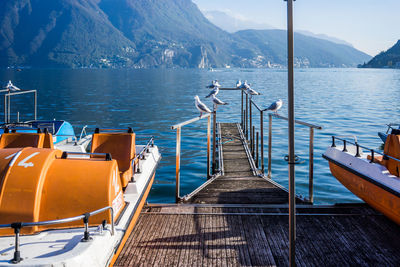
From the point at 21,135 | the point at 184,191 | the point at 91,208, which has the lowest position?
the point at 184,191

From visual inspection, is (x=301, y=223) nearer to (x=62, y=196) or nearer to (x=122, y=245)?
(x=122, y=245)

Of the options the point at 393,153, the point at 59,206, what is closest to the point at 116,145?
the point at 59,206

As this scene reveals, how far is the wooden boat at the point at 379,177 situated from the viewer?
19.7 ft

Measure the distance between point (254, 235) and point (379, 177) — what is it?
261 cm

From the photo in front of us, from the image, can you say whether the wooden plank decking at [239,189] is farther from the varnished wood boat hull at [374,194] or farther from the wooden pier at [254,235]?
the varnished wood boat hull at [374,194]

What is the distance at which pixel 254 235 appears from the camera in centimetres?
554

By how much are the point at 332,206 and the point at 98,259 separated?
4.34m

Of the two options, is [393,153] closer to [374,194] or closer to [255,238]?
[374,194]

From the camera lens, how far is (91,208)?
179 inches

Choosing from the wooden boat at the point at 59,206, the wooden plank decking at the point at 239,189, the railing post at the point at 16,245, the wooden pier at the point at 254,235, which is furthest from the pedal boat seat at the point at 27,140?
the railing post at the point at 16,245

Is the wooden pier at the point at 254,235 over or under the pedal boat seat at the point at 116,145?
under

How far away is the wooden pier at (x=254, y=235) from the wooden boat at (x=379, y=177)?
260 millimetres

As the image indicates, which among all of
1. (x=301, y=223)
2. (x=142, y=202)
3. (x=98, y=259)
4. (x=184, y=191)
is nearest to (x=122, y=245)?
(x=98, y=259)

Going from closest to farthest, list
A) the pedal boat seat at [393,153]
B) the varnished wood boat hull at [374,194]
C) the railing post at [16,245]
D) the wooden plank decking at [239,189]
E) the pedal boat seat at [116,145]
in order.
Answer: the railing post at [16,245] < the varnished wood boat hull at [374,194] < the pedal boat seat at [393,153] < the wooden plank decking at [239,189] < the pedal boat seat at [116,145]
